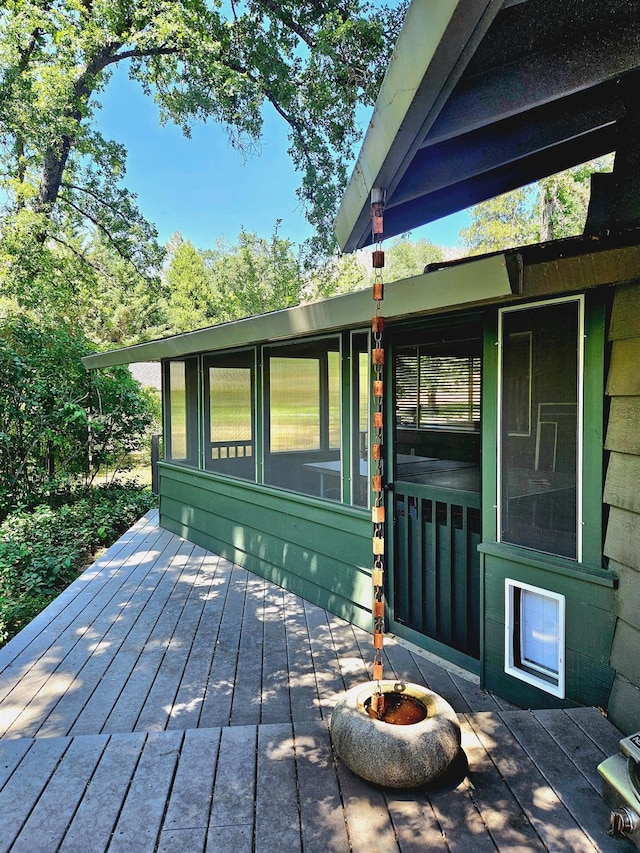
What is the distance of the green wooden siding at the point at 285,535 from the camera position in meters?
3.71

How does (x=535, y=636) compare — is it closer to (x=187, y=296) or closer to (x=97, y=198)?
(x=97, y=198)

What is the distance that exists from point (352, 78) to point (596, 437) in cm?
754

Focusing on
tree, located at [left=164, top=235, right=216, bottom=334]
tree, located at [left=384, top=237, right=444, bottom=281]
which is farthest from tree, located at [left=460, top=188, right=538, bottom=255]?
tree, located at [left=384, top=237, right=444, bottom=281]

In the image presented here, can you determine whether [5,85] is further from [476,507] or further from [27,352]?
[476,507]

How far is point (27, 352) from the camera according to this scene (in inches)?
288

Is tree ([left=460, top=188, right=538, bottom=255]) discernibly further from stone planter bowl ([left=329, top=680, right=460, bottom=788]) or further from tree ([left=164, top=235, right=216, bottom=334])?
stone planter bowl ([left=329, top=680, right=460, bottom=788])

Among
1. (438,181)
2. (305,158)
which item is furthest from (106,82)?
(438,181)

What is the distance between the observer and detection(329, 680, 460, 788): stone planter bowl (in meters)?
1.70

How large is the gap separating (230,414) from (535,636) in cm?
351

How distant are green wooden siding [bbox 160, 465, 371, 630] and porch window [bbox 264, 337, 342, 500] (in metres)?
0.17

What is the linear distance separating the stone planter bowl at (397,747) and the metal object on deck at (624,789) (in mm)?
455

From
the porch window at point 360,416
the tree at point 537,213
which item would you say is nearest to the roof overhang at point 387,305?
the porch window at point 360,416

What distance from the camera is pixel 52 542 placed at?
584cm

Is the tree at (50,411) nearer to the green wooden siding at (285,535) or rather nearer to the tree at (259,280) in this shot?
the green wooden siding at (285,535)
